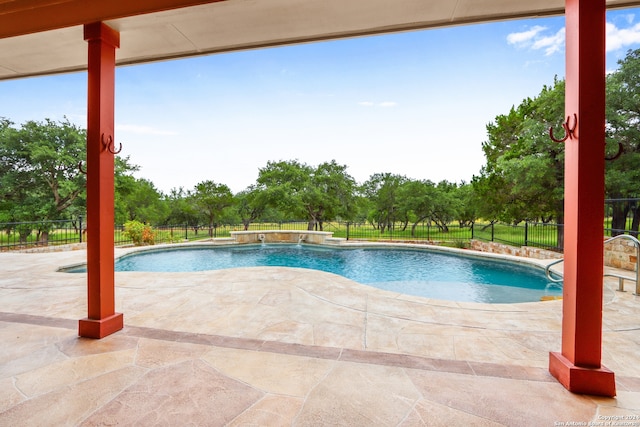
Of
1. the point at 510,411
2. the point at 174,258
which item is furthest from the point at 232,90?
the point at 510,411

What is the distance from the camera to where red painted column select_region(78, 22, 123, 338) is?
226cm

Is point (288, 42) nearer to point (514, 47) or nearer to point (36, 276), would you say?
point (36, 276)

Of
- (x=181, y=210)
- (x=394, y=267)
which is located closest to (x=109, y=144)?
(x=394, y=267)

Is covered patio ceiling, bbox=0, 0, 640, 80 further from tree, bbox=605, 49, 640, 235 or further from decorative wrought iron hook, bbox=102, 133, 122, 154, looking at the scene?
tree, bbox=605, 49, 640, 235

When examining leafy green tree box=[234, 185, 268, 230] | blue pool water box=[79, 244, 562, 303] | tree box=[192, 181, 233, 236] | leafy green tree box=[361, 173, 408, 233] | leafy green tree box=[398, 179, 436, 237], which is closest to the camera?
blue pool water box=[79, 244, 562, 303]

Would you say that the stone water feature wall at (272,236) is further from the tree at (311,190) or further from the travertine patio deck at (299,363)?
the travertine patio deck at (299,363)

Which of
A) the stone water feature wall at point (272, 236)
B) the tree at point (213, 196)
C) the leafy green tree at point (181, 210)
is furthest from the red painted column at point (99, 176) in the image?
the leafy green tree at point (181, 210)

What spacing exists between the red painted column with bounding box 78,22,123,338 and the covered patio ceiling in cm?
→ 25

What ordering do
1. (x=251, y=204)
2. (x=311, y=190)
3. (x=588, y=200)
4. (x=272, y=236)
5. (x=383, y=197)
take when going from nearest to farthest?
(x=588, y=200), (x=272, y=236), (x=311, y=190), (x=251, y=204), (x=383, y=197)

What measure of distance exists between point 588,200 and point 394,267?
7015 mm

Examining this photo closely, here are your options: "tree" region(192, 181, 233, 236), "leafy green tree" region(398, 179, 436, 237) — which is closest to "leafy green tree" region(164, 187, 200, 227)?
"tree" region(192, 181, 233, 236)

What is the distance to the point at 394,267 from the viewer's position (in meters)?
8.34

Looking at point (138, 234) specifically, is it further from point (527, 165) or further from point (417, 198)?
point (527, 165)

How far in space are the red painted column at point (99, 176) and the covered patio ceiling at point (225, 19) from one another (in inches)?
9.8
